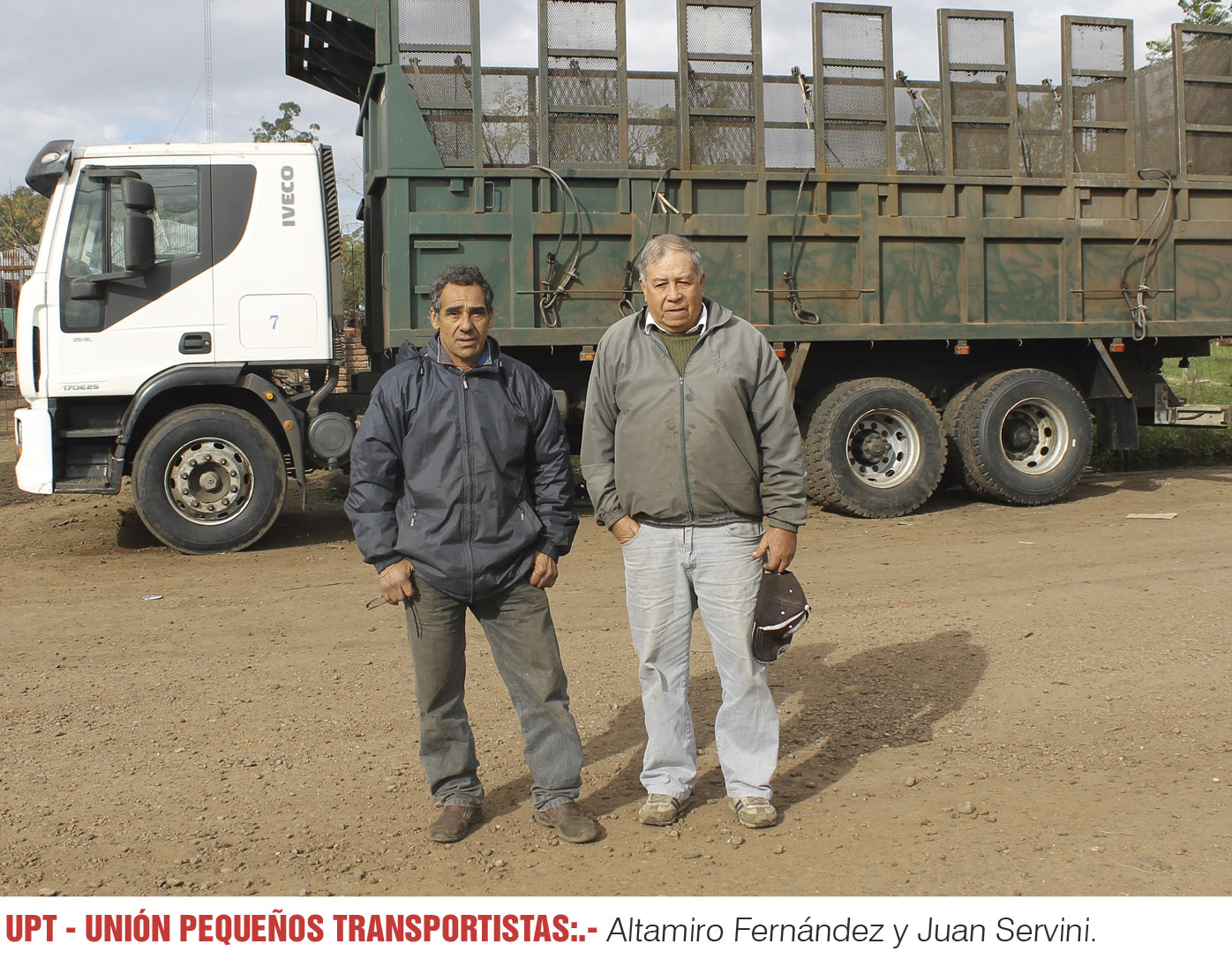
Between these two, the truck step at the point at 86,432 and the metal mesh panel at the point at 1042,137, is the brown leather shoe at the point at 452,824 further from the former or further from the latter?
the metal mesh panel at the point at 1042,137

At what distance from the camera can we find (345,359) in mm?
8914

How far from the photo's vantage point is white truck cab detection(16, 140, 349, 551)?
7820mm

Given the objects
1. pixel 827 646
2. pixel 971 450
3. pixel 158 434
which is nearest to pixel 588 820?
pixel 827 646

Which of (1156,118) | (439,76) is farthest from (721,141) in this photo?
(1156,118)

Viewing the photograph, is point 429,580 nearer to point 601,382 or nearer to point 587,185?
point 601,382

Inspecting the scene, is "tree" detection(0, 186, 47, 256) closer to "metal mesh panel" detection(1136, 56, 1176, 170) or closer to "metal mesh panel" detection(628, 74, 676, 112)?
"metal mesh panel" detection(628, 74, 676, 112)

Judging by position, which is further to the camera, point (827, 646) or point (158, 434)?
point (158, 434)

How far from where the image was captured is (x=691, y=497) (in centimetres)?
346

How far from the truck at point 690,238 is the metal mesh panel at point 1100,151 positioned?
21 mm

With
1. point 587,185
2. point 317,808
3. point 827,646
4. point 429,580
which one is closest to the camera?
point 429,580

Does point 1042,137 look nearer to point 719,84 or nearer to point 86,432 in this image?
point 719,84

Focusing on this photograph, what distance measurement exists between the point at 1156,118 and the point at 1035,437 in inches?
112

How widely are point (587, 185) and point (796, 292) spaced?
1794mm

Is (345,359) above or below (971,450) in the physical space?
above
